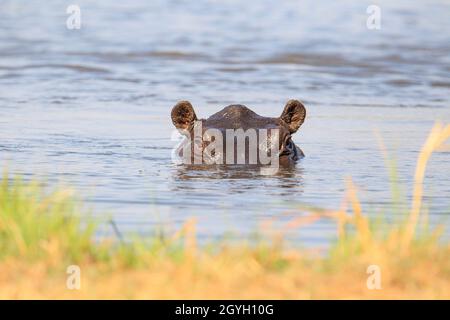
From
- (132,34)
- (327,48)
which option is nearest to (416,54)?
(327,48)

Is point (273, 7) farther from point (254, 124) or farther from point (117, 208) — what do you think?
point (117, 208)

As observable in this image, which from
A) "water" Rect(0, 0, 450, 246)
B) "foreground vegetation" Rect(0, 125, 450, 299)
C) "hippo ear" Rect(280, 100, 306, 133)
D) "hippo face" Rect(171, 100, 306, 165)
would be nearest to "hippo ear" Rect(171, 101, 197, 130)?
"hippo face" Rect(171, 100, 306, 165)

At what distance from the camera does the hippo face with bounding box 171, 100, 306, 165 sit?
12.3 m

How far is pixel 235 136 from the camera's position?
40.2ft

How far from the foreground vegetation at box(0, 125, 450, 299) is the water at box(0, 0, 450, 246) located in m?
1.06

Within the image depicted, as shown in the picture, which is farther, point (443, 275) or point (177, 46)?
point (177, 46)

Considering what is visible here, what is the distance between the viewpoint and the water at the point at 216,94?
10.5m

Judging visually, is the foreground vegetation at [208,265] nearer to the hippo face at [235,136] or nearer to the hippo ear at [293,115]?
the hippo face at [235,136]

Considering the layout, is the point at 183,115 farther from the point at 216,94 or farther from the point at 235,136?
the point at 216,94

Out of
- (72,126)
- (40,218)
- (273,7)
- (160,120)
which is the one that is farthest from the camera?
(273,7)

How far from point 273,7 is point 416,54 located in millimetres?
8901

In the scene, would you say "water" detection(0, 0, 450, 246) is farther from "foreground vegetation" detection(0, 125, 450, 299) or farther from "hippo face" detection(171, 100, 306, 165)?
"foreground vegetation" detection(0, 125, 450, 299)

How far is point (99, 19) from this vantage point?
3075cm

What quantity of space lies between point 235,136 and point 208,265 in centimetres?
553
